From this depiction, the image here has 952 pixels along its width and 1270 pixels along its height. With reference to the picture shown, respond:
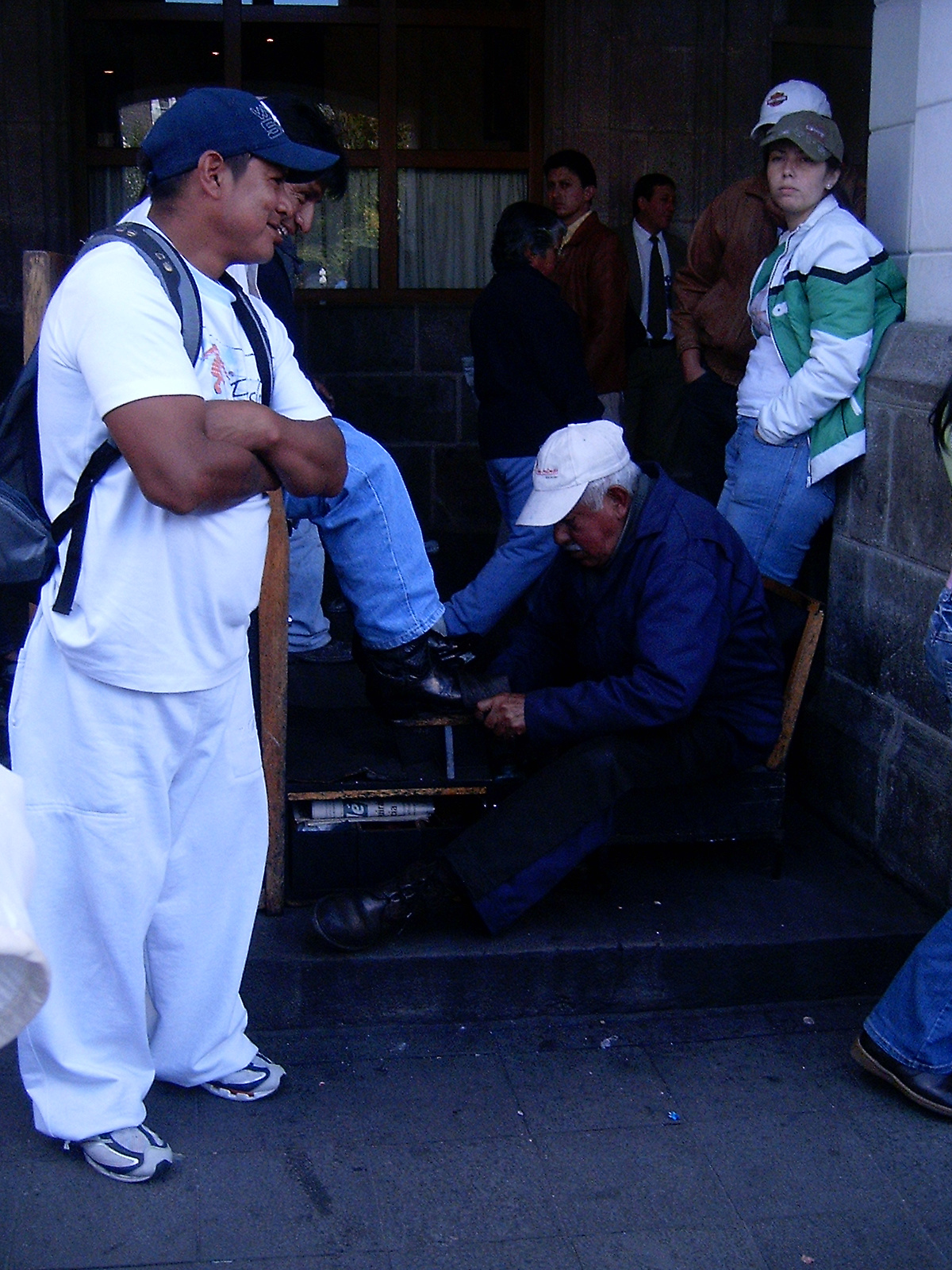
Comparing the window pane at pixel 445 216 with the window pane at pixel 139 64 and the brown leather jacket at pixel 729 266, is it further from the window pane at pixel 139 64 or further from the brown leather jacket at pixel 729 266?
the brown leather jacket at pixel 729 266

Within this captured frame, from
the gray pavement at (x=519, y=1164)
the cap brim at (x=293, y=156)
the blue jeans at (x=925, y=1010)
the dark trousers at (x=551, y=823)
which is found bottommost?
the gray pavement at (x=519, y=1164)

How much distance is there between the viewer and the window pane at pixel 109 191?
7.44 metres

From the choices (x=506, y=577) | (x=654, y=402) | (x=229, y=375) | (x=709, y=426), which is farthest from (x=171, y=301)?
(x=654, y=402)

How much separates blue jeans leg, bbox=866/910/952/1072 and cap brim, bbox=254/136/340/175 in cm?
198

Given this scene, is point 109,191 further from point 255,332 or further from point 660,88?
point 255,332

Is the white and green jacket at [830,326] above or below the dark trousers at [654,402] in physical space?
above

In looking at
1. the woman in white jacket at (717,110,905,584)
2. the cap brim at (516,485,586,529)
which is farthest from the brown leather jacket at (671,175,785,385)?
the cap brim at (516,485,586,529)

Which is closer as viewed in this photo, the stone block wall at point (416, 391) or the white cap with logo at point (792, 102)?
the white cap with logo at point (792, 102)

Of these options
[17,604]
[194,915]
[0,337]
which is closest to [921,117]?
[194,915]

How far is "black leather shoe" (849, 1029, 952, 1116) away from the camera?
309cm

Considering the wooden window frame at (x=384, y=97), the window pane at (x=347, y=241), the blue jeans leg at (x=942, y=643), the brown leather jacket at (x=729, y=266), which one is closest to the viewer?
the blue jeans leg at (x=942, y=643)

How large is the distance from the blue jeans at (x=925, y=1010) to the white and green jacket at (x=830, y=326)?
1.16 metres

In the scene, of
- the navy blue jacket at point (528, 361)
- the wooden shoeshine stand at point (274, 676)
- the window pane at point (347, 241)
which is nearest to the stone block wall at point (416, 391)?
the window pane at point (347, 241)

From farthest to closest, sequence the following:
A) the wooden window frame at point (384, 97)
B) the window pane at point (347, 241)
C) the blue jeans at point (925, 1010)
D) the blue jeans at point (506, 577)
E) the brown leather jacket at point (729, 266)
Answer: the window pane at point (347, 241), the wooden window frame at point (384, 97), the blue jeans at point (506, 577), the brown leather jacket at point (729, 266), the blue jeans at point (925, 1010)
